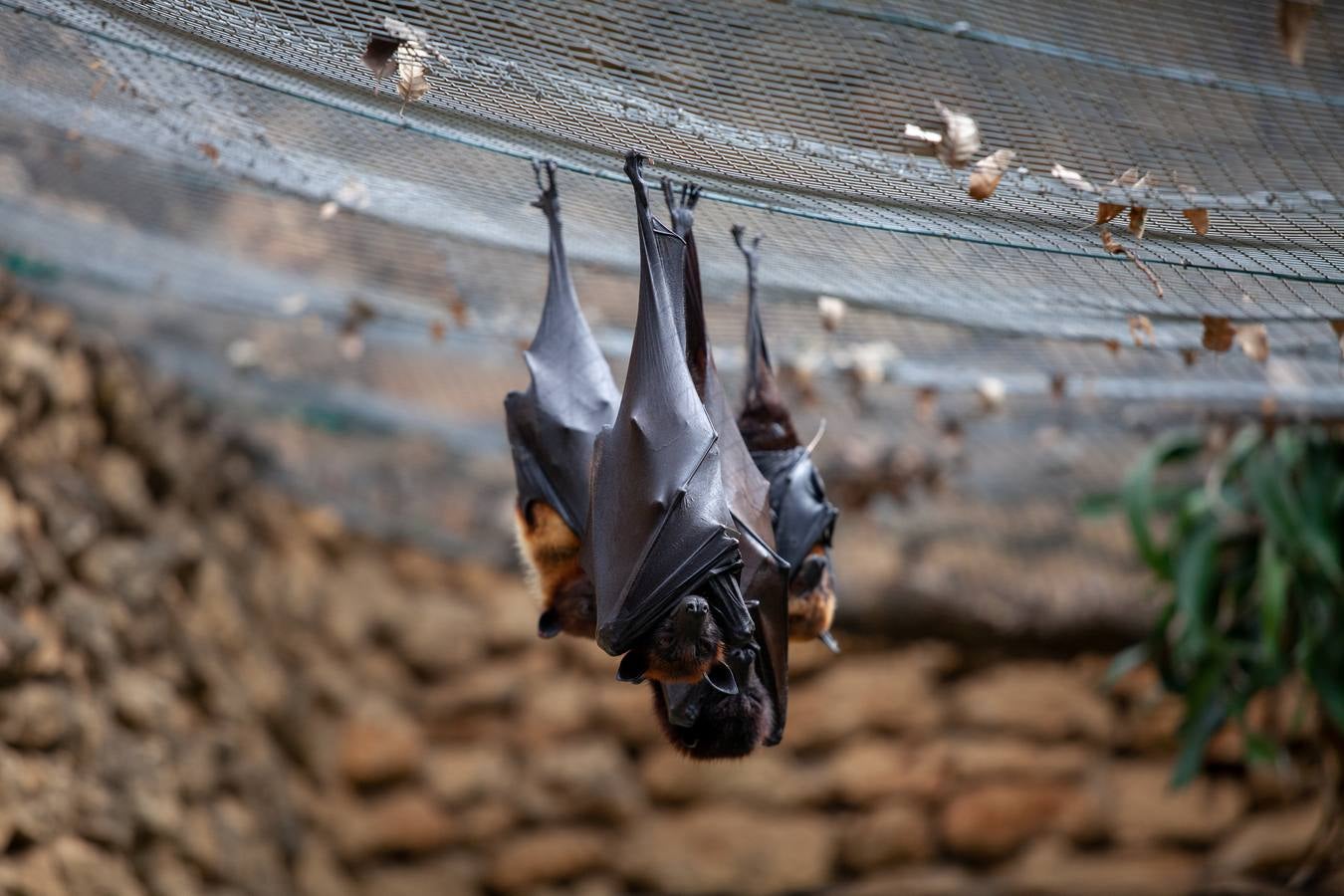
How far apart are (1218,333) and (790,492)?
1.39m

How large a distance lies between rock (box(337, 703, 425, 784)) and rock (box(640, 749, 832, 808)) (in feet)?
5.03

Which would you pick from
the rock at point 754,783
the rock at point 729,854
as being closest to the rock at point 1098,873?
the rock at point 729,854

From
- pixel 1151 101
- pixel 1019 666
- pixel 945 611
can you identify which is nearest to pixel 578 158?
pixel 1151 101

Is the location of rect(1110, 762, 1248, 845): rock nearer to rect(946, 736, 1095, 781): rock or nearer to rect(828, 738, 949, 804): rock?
rect(946, 736, 1095, 781): rock

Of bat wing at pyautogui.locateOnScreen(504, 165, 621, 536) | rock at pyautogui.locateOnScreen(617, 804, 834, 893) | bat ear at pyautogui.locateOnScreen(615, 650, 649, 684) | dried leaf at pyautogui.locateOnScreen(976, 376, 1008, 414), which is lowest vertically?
rock at pyautogui.locateOnScreen(617, 804, 834, 893)

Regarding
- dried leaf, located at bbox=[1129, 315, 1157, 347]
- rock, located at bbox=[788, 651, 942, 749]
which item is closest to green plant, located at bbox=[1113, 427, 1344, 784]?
rock, located at bbox=[788, 651, 942, 749]

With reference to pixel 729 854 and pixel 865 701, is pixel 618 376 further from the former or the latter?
pixel 729 854

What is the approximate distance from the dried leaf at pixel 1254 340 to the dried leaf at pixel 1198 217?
919 millimetres

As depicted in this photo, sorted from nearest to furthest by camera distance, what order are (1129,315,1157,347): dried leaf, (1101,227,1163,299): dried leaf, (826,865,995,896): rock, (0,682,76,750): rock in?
(1101,227,1163,299): dried leaf → (1129,315,1157,347): dried leaf → (0,682,76,750): rock → (826,865,995,896): rock

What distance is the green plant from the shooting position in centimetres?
570

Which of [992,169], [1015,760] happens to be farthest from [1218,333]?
[1015,760]

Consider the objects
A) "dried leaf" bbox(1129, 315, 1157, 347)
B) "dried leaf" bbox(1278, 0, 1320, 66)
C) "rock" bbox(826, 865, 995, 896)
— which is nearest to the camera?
"dried leaf" bbox(1278, 0, 1320, 66)

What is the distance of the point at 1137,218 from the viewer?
2969 mm

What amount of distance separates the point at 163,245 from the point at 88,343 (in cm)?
146
